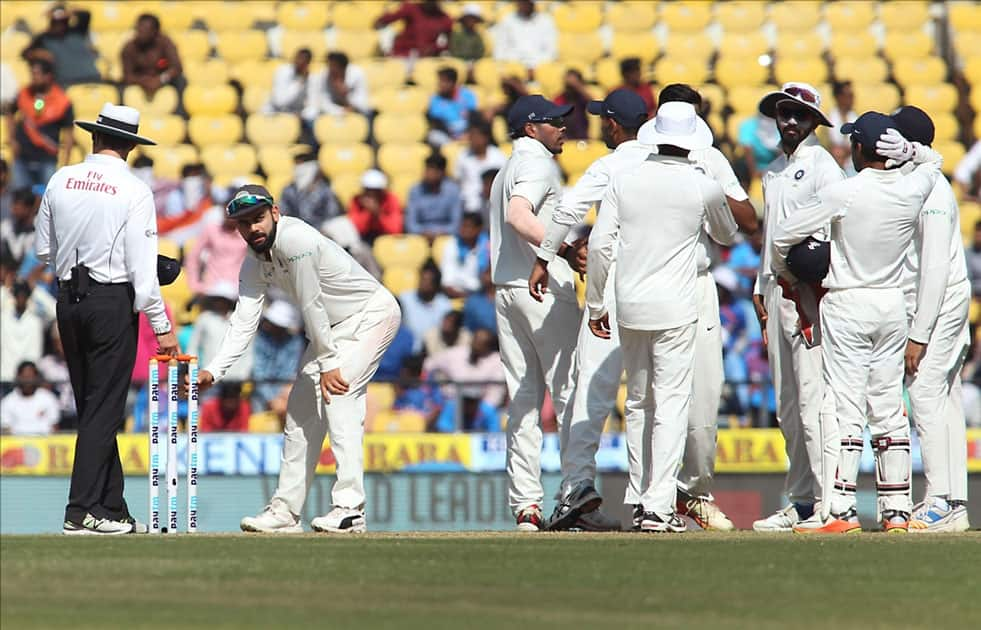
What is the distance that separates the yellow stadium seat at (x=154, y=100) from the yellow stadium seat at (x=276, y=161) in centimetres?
127

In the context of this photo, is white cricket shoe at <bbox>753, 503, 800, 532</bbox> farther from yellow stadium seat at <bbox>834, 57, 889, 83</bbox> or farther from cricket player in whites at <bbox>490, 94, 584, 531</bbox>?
yellow stadium seat at <bbox>834, 57, 889, 83</bbox>

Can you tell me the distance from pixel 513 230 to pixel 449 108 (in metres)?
9.06

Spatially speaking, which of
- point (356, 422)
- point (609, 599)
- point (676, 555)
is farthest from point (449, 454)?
point (609, 599)

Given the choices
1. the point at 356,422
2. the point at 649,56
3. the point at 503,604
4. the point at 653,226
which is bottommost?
the point at 503,604

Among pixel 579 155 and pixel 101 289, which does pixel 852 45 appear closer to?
pixel 579 155

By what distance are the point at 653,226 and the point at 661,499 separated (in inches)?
56.6

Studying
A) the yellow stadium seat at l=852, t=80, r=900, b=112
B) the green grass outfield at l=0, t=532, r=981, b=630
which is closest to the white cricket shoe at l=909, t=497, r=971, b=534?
the green grass outfield at l=0, t=532, r=981, b=630

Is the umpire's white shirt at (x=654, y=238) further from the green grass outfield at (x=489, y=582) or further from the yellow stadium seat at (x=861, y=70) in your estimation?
the yellow stadium seat at (x=861, y=70)

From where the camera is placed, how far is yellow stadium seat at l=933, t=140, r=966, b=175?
64.6ft

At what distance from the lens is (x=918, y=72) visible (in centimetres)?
2122

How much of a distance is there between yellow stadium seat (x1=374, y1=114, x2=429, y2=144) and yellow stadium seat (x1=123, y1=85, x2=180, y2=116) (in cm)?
222

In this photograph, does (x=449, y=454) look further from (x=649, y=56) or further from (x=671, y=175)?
(x=649, y=56)

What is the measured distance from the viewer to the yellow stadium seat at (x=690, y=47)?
840 inches

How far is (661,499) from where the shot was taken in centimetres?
1019
